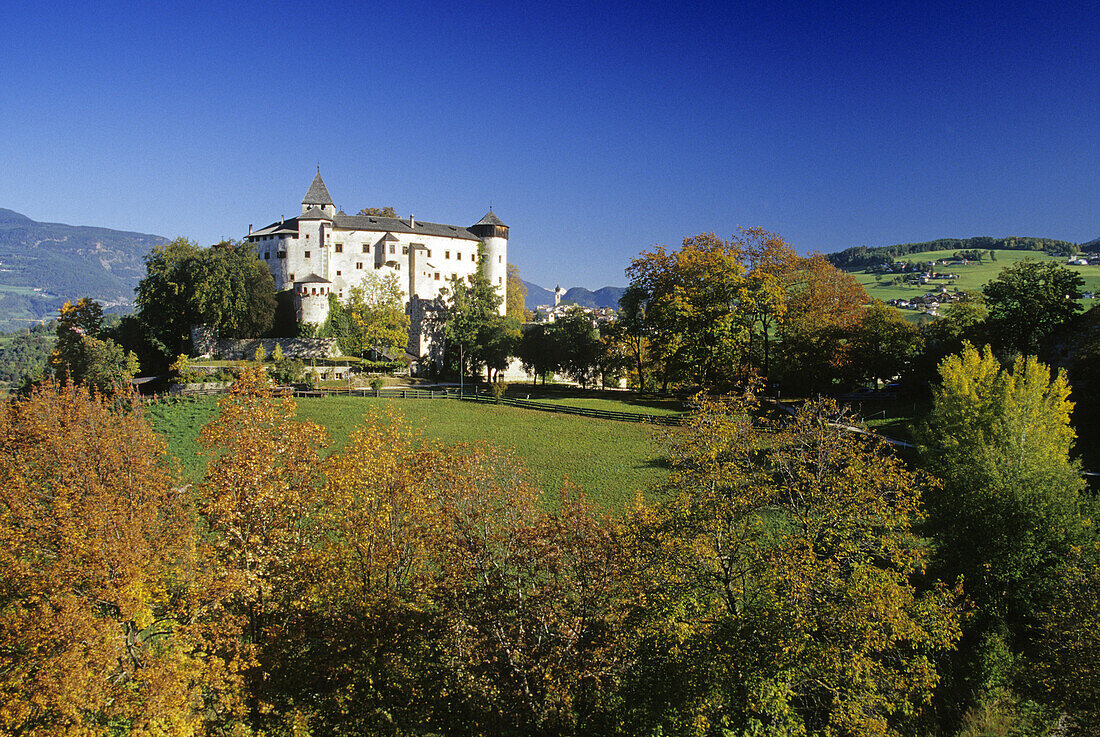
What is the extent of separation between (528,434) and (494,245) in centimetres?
4705

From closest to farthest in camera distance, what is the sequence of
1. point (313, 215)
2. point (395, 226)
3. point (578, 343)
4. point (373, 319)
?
1. point (578, 343)
2. point (373, 319)
3. point (313, 215)
4. point (395, 226)

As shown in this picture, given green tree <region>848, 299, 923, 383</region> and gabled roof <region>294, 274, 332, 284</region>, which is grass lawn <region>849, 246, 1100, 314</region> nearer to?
green tree <region>848, 299, 923, 383</region>

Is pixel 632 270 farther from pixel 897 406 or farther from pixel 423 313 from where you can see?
pixel 423 313

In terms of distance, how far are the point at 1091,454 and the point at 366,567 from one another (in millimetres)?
37726

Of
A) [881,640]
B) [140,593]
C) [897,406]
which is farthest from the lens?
[897,406]

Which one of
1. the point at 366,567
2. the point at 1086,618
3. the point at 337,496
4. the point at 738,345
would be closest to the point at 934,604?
the point at 1086,618

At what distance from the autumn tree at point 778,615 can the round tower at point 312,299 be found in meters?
57.5

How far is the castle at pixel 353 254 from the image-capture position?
7069 cm

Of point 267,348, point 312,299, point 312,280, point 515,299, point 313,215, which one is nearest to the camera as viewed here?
point 267,348

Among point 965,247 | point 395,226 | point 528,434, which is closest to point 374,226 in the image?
point 395,226

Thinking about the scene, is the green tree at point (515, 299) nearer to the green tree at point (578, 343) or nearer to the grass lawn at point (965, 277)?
the green tree at point (578, 343)

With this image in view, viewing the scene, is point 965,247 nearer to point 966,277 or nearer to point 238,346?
point 966,277

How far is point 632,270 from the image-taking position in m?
53.8

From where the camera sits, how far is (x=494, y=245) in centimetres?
8362
